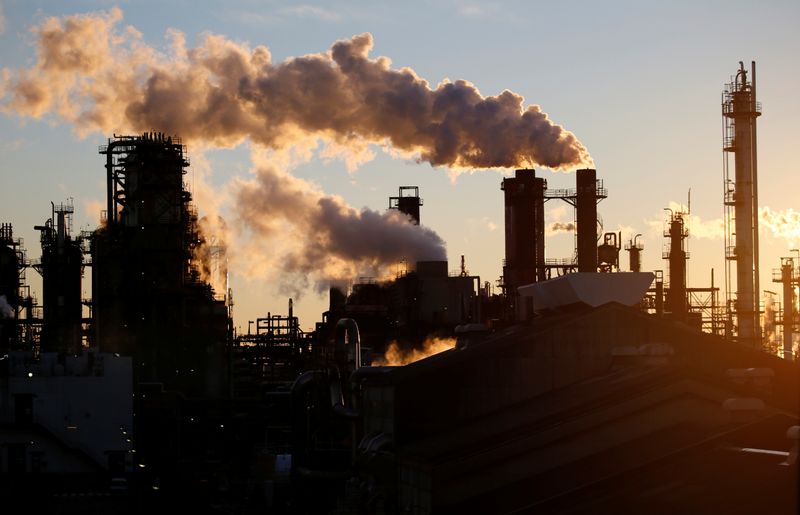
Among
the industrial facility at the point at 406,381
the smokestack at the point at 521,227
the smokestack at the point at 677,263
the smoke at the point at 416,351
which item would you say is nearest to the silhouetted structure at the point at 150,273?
the industrial facility at the point at 406,381

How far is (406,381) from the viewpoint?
140 ft

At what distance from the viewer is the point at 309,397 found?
62938 mm

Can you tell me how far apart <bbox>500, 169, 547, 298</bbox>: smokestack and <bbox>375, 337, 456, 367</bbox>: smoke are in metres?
6.14

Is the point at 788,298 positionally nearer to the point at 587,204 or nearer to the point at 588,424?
the point at 587,204

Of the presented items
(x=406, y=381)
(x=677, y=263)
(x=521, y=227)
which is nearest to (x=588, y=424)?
(x=406, y=381)

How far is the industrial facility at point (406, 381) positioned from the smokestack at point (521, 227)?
0.44 ft

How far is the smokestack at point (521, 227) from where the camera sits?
8862cm

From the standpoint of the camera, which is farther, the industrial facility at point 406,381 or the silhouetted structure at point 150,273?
the silhouetted structure at point 150,273

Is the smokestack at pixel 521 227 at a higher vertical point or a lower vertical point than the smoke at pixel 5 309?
higher

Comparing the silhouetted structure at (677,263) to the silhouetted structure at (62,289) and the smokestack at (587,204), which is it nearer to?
the smokestack at (587,204)

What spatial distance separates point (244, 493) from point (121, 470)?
10.2m

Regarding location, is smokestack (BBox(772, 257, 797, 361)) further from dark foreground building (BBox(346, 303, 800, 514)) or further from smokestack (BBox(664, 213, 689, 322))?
dark foreground building (BBox(346, 303, 800, 514))

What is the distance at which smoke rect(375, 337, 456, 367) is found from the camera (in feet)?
300

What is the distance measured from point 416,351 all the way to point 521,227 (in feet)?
36.0
